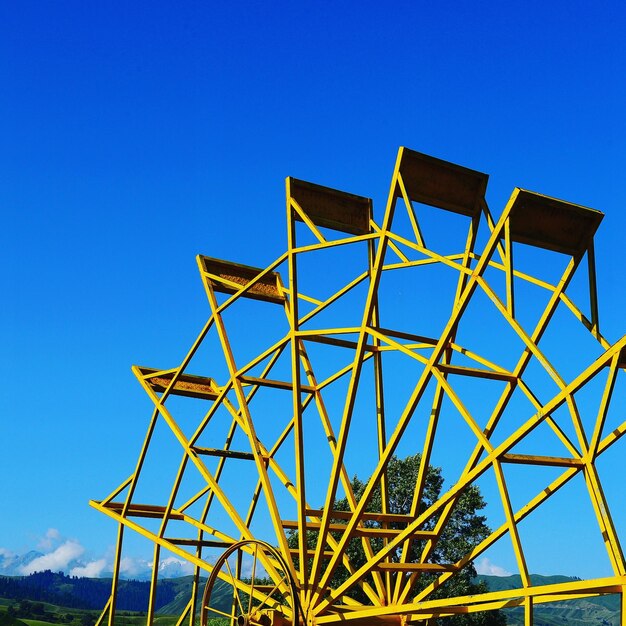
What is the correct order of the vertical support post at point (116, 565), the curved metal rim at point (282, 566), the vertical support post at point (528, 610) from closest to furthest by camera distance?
the vertical support post at point (528, 610) < the curved metal rim at point (282, 566) < the vertical support post at point (116, 565)

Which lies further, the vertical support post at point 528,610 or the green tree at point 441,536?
the green tree at point 441,536

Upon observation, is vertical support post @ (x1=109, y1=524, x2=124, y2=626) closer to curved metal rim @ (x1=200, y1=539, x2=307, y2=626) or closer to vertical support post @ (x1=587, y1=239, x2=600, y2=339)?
curved metal rim @ (x1=200, y1=539, x2=307, y2=626)

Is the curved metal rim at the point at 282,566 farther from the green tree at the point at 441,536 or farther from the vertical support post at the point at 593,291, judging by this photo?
the green tree at the point at 441,536

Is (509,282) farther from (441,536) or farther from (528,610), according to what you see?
(441,536)

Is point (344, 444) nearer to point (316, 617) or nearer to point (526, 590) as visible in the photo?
point (316, 617)

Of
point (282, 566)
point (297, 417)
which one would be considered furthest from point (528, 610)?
point (297, 417)

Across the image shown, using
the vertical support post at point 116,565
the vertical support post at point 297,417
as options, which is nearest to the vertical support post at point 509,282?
the vertical support post at point 297,417

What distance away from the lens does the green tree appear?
3450 centimetres

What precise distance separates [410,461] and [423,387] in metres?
24.6

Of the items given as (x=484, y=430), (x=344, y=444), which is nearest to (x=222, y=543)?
(x=344, y=444)

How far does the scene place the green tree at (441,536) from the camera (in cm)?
3450

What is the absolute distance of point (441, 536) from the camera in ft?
121

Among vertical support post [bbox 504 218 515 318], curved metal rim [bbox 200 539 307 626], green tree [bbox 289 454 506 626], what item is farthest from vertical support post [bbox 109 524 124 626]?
green tree [bbox 289 454 506 626]

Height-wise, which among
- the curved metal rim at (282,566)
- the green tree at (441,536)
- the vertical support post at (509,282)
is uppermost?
the green tree at (441,536)
